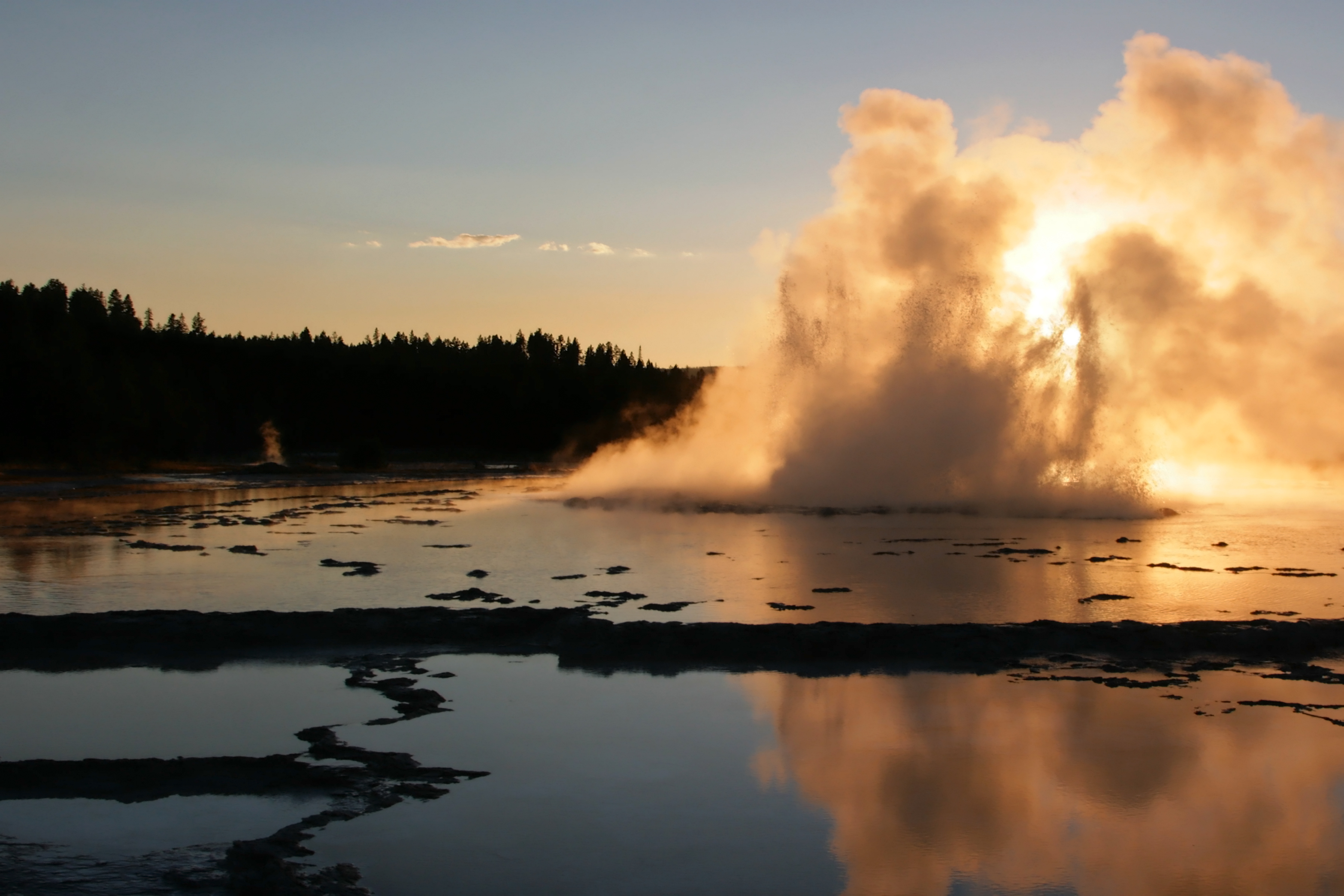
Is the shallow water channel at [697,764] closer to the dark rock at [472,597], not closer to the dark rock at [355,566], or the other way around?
the dark rock at [472,597]

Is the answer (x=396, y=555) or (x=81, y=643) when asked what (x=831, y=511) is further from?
(x=81, y=643)

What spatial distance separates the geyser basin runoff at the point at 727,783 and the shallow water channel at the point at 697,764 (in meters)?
0.02

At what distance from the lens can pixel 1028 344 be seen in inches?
1172

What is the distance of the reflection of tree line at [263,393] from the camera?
6116 centimetres

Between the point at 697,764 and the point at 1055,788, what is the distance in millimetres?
2260

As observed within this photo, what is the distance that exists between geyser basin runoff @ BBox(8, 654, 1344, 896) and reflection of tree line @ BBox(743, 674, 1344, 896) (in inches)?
1.0

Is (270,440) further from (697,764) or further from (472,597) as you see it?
(697,764)

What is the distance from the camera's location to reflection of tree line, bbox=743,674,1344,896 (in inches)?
219

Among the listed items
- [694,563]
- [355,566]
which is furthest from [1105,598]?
[355,566]

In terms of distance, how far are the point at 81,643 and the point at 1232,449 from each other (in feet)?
197

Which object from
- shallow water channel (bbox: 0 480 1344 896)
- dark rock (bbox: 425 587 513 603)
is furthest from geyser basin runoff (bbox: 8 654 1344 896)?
dark rock (bbox: 425 587 513 603)

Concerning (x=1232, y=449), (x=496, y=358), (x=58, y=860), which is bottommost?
(x=58, y=860)

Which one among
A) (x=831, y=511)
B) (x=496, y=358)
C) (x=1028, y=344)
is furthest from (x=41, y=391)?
(x=496, y=358)

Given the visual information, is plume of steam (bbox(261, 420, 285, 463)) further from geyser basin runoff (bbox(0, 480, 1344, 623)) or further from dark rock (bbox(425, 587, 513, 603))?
dark rock (bbox(425, 587, 513, 603))
